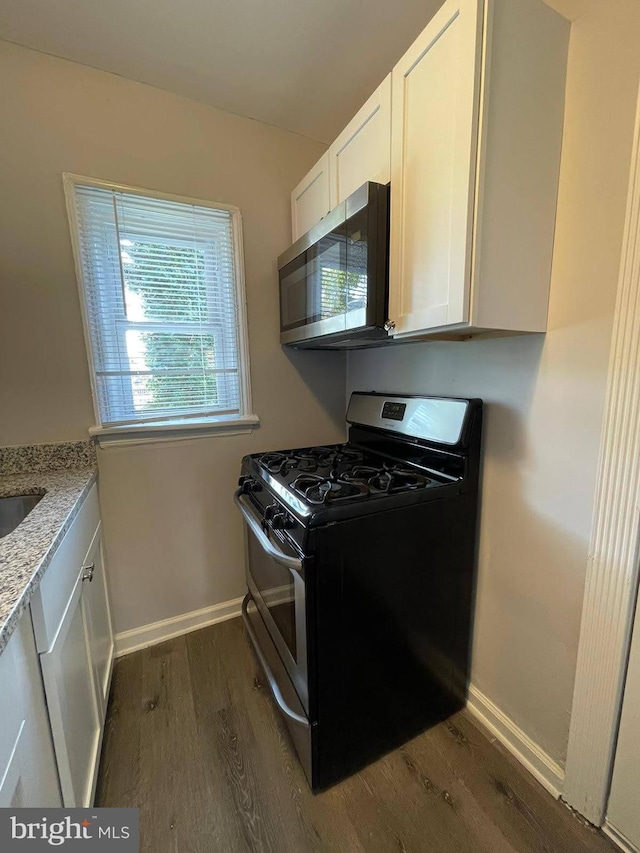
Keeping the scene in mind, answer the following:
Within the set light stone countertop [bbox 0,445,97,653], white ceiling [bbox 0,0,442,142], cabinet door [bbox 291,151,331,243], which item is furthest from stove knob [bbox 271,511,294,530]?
white ceiling [bbox 0,0,442,142]

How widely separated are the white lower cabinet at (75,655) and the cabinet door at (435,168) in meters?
1.23

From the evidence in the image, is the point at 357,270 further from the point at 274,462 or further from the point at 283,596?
the point at 283,596

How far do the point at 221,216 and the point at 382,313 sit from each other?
110 cm

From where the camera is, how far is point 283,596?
4.28ft

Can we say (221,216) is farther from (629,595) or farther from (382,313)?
(629,595)

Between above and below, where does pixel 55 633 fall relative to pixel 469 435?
below

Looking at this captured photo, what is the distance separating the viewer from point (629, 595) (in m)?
0.97

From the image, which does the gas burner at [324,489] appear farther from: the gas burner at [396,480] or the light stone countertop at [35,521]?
the light stone countertop at [35,521]

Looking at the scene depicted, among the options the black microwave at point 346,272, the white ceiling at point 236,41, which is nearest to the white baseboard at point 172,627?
the black microwave at point 346,272

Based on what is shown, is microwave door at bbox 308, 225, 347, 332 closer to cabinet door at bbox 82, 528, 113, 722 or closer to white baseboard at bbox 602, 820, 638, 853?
cabinet door at bbox 82, 528, 113, 722

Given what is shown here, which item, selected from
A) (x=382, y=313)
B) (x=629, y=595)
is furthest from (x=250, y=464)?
(x=629, y=595)

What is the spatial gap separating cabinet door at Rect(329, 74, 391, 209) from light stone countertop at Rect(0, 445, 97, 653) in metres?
1.46

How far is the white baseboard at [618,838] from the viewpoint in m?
1.04

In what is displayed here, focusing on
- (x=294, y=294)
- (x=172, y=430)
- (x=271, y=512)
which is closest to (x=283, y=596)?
(x=271, y=512)
